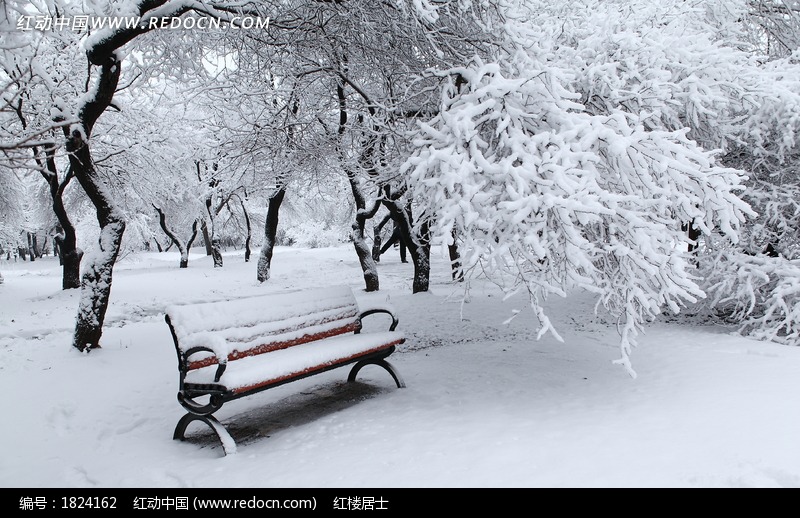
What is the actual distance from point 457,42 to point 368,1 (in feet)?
3.30

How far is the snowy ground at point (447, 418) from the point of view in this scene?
313cm

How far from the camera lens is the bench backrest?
3.90 metres

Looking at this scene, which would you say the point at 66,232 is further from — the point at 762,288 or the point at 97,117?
the point at 762,288

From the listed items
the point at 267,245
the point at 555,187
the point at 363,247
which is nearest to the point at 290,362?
the point at 555,187

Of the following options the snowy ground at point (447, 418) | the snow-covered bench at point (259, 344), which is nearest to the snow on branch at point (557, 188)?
the snowy ground at point (447, 418)

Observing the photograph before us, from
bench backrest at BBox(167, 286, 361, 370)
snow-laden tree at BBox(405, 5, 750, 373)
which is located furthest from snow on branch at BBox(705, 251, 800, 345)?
bench backrest at BBox(167, 286, 361, 370)

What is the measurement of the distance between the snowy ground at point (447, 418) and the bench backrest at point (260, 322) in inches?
26.2

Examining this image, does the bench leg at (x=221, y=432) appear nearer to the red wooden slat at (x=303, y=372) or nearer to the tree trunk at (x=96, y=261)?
the red wooden slat at (x=303, y=372)

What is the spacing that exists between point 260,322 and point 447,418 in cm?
182

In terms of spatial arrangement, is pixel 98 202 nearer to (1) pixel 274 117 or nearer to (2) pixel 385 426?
(1) pixel 274 117

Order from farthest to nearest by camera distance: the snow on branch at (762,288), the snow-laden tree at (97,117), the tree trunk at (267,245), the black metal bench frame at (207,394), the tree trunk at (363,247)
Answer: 1. the tree trunk at (267,245)
2. the tree trunk at (363,247)
3. the snow on branch at (762,288)
4. the snow-laden tree at (97,117)
5. the black metal bench frame at (207,394)

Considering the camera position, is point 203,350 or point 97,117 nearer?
point 203,350

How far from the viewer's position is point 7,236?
104 feet

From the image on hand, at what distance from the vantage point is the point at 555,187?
149 inches
